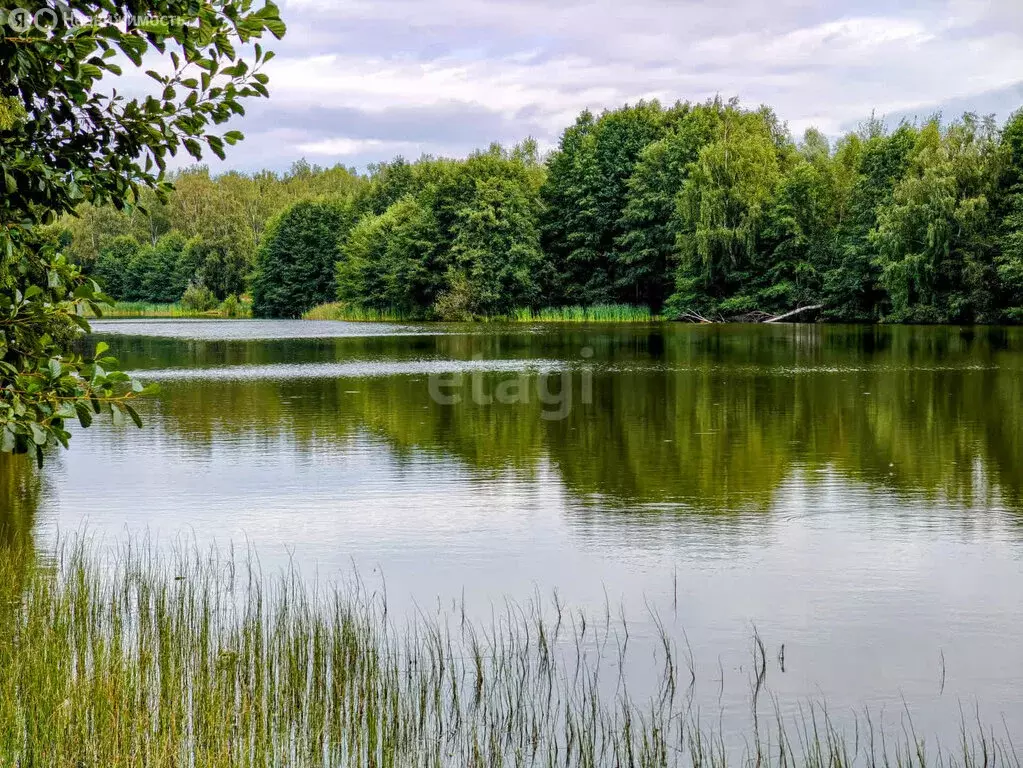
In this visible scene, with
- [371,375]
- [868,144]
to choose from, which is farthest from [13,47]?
[868,144]

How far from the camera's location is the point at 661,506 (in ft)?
40.9

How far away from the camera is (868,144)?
66.7 metres

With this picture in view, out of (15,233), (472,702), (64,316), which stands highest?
(15,233)

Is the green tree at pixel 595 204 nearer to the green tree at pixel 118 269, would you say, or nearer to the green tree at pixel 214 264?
the green tree at pixel 214 264

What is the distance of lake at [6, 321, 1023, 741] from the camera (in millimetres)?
7660

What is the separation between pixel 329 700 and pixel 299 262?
98.7 m

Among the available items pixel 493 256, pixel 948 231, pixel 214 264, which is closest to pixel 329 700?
pixel 948 231

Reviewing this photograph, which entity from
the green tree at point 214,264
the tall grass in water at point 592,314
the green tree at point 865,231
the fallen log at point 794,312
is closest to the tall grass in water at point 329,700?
the green tree at point 865,231

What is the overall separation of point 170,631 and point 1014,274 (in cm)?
5358

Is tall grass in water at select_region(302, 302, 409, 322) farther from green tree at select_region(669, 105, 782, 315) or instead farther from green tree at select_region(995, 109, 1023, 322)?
green tree at select_region(995, 109, 1023, 322)

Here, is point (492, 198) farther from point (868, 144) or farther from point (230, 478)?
point (230, 478)

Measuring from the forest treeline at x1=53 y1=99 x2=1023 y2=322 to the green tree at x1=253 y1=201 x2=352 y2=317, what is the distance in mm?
199

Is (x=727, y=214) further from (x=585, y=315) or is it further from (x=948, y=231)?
(x=948, y=231)

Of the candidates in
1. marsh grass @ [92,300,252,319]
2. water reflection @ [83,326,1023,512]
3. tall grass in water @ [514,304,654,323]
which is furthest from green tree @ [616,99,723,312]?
marsh grass @ [92,300,252,319]
